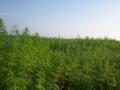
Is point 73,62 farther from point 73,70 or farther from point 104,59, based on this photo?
point 104,59

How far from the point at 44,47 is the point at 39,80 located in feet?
4.18

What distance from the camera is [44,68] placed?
33.0 ft

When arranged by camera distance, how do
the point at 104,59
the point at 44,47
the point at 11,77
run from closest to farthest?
the point at 11,77, the point at 44,47, the point at 104,59

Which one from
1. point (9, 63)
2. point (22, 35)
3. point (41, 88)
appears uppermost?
point (22, 35)

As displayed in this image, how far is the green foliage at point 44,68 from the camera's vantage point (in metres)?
9.14

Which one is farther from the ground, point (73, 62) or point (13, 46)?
point (13, 46)

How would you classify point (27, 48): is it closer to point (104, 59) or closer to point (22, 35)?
point (22, 35)

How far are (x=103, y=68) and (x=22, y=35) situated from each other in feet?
13.3

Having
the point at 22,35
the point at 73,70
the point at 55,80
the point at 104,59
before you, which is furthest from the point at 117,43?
the point at 22,35

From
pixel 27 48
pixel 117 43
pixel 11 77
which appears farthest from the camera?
pixel 117 43

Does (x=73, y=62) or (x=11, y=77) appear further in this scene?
(x=73, y=62)

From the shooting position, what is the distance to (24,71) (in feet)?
30.6

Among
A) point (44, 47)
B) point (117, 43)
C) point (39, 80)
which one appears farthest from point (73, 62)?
point (117, 43)

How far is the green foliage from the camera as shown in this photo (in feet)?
30.0
